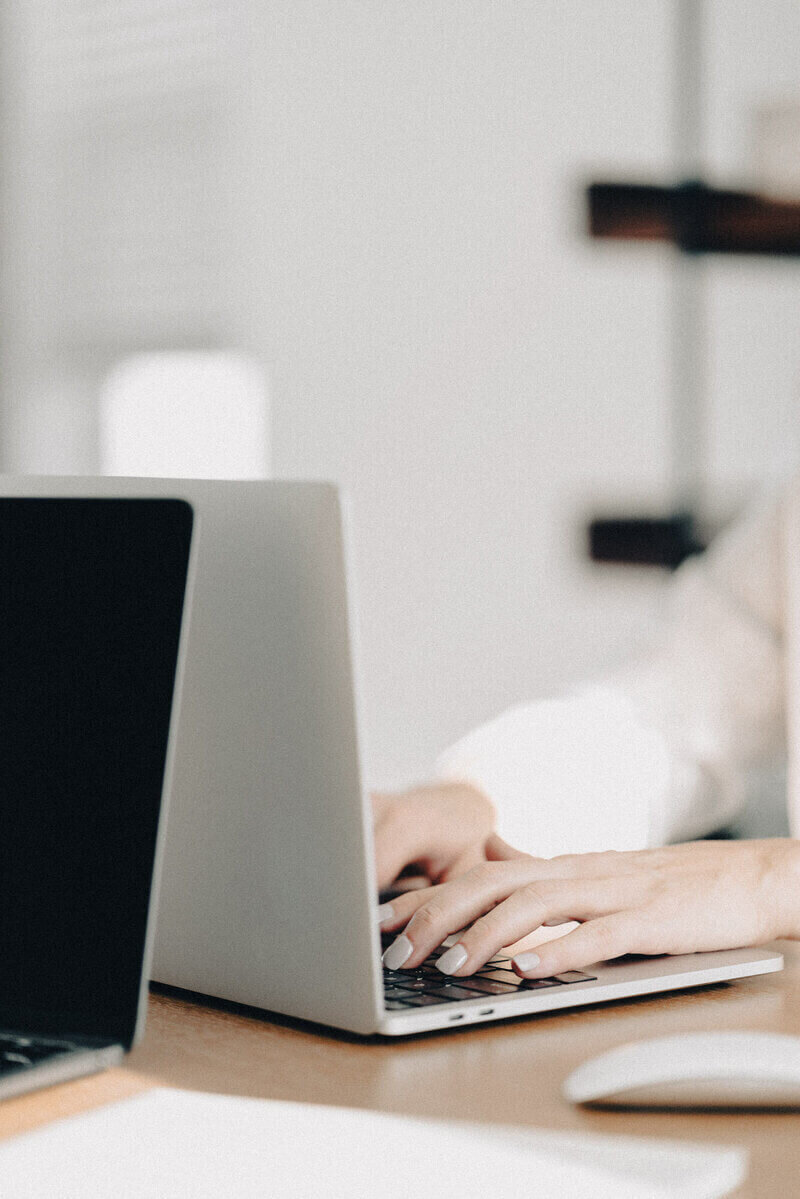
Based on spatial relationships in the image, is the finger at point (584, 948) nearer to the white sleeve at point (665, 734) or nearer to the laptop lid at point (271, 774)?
the laptop lid at point (271, 774)

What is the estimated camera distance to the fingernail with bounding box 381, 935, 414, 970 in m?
0.82

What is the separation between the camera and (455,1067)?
2.36ft

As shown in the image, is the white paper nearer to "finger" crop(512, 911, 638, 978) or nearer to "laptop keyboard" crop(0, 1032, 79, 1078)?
"laptop keyboard" crop(0, 1032, 79, 1078)

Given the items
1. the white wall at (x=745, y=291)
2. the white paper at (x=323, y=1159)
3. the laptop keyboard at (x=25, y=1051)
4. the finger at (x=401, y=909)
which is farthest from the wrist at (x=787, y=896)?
the white wall at (x=745, y=291)

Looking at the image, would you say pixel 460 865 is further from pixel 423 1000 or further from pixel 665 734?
pixel 665 734

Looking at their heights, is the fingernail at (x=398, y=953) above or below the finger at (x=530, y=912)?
below

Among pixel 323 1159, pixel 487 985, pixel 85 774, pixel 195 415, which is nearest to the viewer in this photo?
pixel 323 1159

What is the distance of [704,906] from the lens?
0.89 meters

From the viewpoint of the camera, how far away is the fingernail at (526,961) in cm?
81

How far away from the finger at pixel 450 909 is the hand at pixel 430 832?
17 cm

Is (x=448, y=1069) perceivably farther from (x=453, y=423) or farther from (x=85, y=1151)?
(x=453, y=423)

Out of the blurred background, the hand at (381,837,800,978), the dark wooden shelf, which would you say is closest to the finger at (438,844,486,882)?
the hand at (381,837,800,978)

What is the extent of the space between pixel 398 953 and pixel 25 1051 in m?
0.21

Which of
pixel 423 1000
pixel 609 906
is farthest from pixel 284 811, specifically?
pixel 609 906
